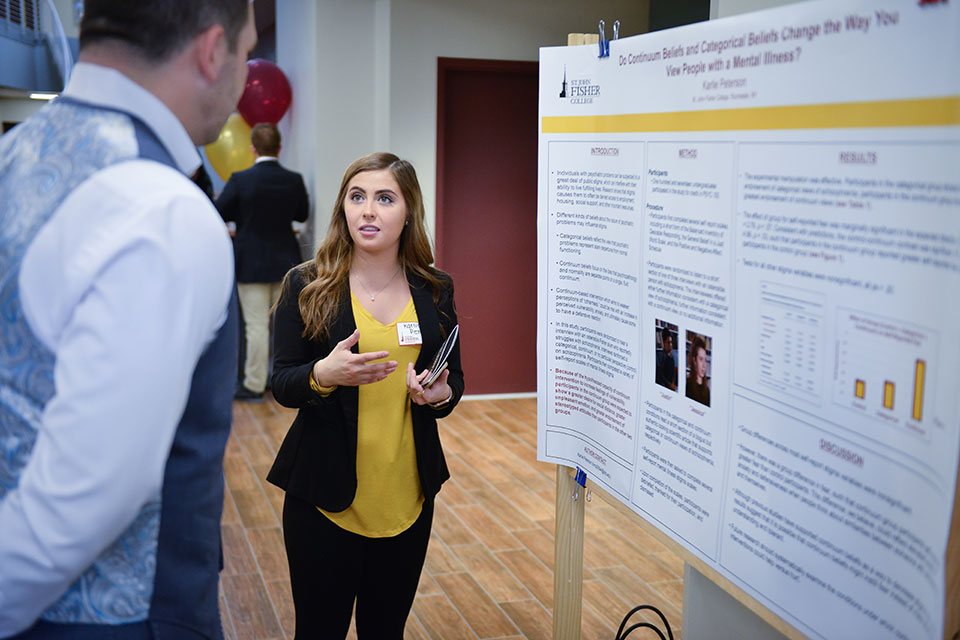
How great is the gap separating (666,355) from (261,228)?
4.49 m

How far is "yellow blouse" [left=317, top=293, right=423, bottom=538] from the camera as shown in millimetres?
2107

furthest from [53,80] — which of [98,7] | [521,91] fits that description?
[98,7]

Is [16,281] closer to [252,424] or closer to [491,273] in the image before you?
[252,424]

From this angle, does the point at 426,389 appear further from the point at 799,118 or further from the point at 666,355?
the point at 799,118

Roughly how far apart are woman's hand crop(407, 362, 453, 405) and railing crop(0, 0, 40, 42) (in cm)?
388

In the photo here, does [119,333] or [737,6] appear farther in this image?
[737,6]

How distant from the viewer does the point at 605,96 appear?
195cm

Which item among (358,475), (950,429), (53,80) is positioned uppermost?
(53,80)

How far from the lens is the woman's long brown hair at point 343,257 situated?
214 cm

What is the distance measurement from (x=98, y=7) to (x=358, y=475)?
1.30m

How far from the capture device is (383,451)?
212 centimetres

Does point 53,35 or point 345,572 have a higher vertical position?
point 53,35

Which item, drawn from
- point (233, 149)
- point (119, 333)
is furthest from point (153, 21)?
point (233, 149)

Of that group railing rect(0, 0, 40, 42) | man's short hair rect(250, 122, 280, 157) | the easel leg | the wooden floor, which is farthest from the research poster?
man's short hair rect(250, 122, 280, 157)
